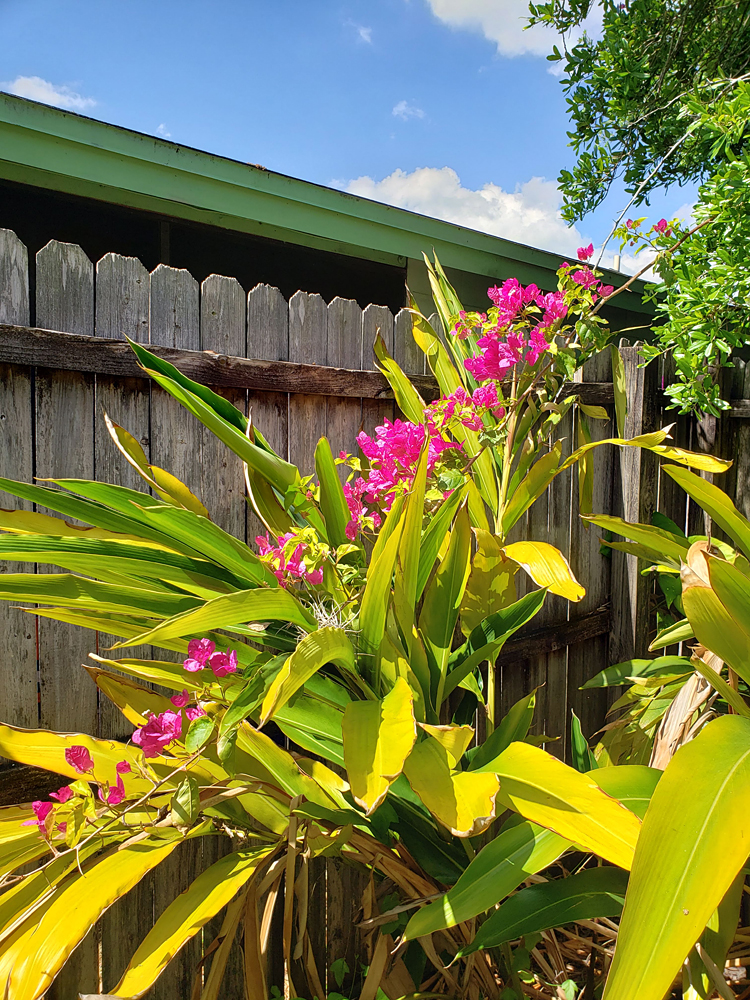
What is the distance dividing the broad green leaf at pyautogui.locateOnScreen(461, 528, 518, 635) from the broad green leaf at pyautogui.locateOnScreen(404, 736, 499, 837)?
36 cm

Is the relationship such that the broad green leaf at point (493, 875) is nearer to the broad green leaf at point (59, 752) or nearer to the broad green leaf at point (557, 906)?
the broad green leaf at point (557, 906)

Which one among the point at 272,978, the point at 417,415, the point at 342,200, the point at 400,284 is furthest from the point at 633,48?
the point at 272,978

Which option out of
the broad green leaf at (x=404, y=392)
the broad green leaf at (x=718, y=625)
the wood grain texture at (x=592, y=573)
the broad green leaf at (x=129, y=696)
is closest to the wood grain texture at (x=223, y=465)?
the broad green leaf at (x=404, y=392)

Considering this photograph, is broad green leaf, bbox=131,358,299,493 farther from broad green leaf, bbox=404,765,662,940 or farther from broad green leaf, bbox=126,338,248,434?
broad green leaf, bbox=404,765,662,940

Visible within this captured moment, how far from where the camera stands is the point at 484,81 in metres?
9.62

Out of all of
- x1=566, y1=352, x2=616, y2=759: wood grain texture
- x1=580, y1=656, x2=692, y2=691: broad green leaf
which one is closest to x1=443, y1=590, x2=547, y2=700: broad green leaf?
x1=580, y1=656, x2=692, y2=691: broad green leaf

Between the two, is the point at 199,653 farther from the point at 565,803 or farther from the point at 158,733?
the point at 565,803

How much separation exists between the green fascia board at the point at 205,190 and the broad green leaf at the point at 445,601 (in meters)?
1.92

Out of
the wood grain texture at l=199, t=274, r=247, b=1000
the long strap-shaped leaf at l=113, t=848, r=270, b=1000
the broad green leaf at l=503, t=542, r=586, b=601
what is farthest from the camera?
the wood grain texture at l=199, t=274, r=247, b=1000

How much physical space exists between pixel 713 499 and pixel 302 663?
2.48 ft

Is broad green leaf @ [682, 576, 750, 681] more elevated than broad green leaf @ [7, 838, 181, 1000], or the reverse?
broad green leaf @ [682, 576, 750, 681]

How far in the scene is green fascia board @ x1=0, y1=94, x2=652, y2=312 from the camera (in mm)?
2059

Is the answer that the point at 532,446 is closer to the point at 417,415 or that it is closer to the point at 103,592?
the point at 417,415

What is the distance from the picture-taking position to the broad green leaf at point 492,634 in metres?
1.07
